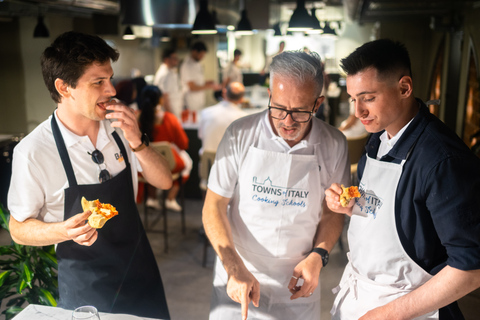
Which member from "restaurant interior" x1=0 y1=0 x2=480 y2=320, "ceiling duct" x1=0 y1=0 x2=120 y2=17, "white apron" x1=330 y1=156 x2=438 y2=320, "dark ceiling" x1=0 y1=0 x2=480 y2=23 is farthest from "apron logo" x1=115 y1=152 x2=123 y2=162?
"ceiling duct" x1=0 y1=0 x2=120 y2=17

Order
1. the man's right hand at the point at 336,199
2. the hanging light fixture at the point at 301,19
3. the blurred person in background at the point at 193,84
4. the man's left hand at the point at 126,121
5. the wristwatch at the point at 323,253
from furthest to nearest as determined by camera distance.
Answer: the blurred person in background at the point at 193,84 → the hanging light fixture at the point at 301,19 → the wristwatch at the point at 323,253 → the man's left hand at the point at 126,121 → the man's right hand at the point at 336,199

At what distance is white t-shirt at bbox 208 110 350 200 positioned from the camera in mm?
1741

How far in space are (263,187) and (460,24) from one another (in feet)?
10.2

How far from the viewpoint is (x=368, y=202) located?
4.77 ft

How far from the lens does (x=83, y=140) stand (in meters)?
1.67

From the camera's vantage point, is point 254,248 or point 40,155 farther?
point 254,248

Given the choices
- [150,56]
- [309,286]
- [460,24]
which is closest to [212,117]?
[460,24]

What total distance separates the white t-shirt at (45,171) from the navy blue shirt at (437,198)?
3.51 ft

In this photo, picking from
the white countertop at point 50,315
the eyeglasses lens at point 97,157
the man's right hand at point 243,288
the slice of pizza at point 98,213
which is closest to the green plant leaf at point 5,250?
the white countertop at point 50,315

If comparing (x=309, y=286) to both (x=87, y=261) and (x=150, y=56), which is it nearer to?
(x=87, y=261)

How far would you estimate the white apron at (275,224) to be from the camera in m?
1.71

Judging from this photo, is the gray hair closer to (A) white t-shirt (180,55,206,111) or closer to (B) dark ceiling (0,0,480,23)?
(B) dark ceiling (0,0,480,23)

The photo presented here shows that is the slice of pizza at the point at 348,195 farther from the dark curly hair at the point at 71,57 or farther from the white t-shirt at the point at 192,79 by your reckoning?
the white t-shirt at the point at 192,79

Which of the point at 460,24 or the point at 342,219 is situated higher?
the point at 460,24
